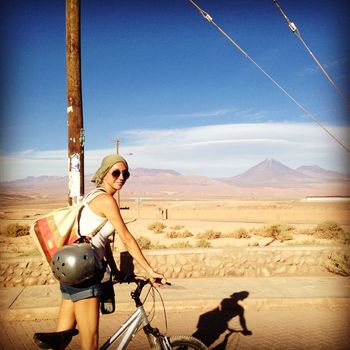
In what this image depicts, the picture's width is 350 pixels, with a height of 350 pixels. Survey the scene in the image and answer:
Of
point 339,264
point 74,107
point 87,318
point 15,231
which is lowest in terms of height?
point 15,231

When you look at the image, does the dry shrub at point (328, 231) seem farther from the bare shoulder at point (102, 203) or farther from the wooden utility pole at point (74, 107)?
the bare shoulder at point (102, 203)

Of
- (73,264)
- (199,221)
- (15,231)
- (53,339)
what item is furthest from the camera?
(199,221)

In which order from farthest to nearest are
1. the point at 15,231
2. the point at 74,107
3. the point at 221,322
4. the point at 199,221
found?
1. the point at 199,221
2. the point at 15,231
3. the point at 74,107
4. the point at 221,322

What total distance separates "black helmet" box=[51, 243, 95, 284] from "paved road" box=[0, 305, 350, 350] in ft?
9.01

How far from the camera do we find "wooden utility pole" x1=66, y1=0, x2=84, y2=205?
6515mm

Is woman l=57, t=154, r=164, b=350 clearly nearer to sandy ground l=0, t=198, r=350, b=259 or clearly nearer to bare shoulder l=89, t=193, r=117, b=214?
bare shoulder l=89, t=193, r=117, b=214

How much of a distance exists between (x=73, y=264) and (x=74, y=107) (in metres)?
4.77

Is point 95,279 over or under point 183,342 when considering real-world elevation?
over

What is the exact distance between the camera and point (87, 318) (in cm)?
248

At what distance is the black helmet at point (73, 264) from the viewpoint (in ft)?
7.50

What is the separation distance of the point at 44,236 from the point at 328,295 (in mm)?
5647

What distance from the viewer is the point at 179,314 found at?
239 inches

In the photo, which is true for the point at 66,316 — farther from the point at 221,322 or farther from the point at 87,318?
the point at 221,322

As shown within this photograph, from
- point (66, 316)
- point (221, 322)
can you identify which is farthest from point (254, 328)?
point (66, 316)
